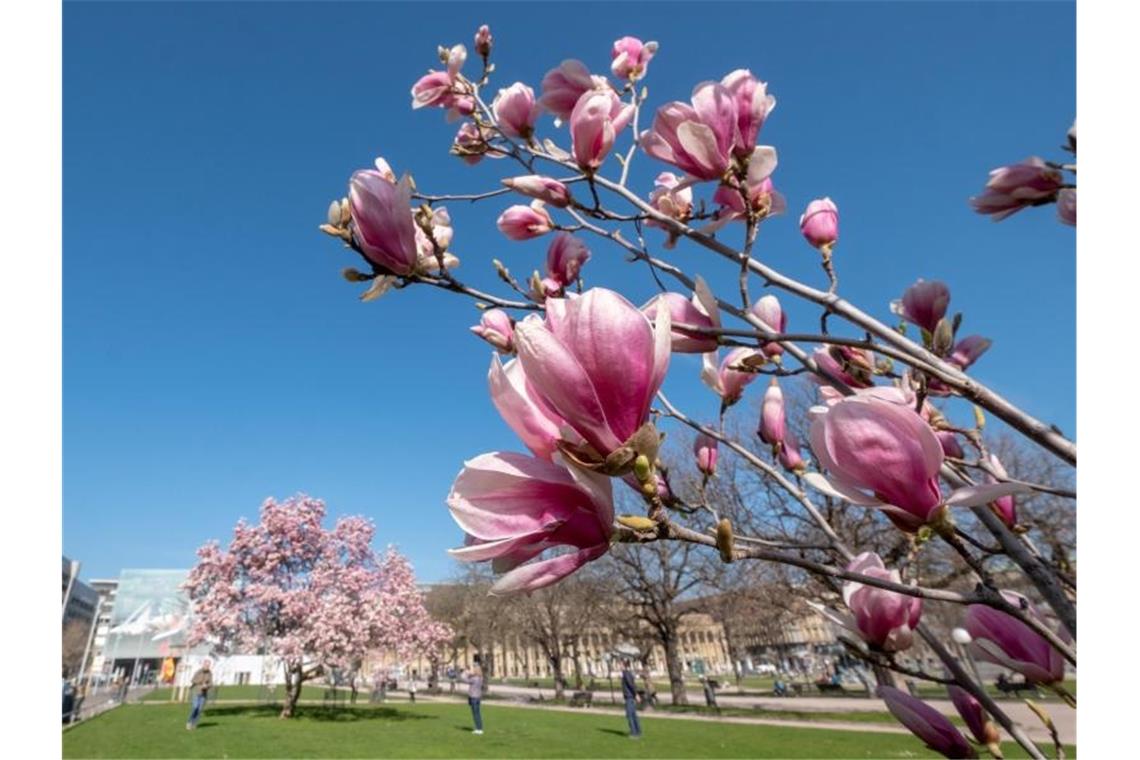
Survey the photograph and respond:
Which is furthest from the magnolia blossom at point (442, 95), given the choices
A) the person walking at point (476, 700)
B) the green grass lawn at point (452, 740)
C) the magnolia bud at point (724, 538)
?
the person walking at point (476, 700)

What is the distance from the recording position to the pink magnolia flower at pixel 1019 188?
102cm

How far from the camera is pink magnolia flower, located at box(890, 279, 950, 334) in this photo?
116cm

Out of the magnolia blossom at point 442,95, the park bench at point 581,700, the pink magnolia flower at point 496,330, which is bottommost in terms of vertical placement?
the park bench at point 581,700

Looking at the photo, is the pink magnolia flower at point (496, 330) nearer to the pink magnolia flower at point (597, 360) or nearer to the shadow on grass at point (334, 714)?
the pink magnolia flower at point (597, 360)

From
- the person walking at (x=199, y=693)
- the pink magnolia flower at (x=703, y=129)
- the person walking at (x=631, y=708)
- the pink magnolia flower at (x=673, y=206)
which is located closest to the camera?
the pink magnolia flower at (x=703, y=129)

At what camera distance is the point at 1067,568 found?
4.40ft

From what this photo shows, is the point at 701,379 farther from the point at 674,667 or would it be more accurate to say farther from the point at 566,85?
the point at 674,667

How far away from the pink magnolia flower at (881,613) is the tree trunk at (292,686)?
17.8 m

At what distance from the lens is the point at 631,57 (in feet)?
5.10

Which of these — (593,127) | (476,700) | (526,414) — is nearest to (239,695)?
(476,700)

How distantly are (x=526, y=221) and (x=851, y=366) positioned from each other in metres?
0.68

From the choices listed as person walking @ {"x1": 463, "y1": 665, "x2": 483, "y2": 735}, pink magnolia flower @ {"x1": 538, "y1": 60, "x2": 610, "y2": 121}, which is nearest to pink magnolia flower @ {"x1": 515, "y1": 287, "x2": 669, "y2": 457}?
pink magnolia flower @ {"x1": 538, "y1": 60, "x2": 610, "y2": 121}

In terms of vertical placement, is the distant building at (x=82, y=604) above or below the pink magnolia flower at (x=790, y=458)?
below

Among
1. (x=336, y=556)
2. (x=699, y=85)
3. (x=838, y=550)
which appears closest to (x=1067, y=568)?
(x=838, y=550)
